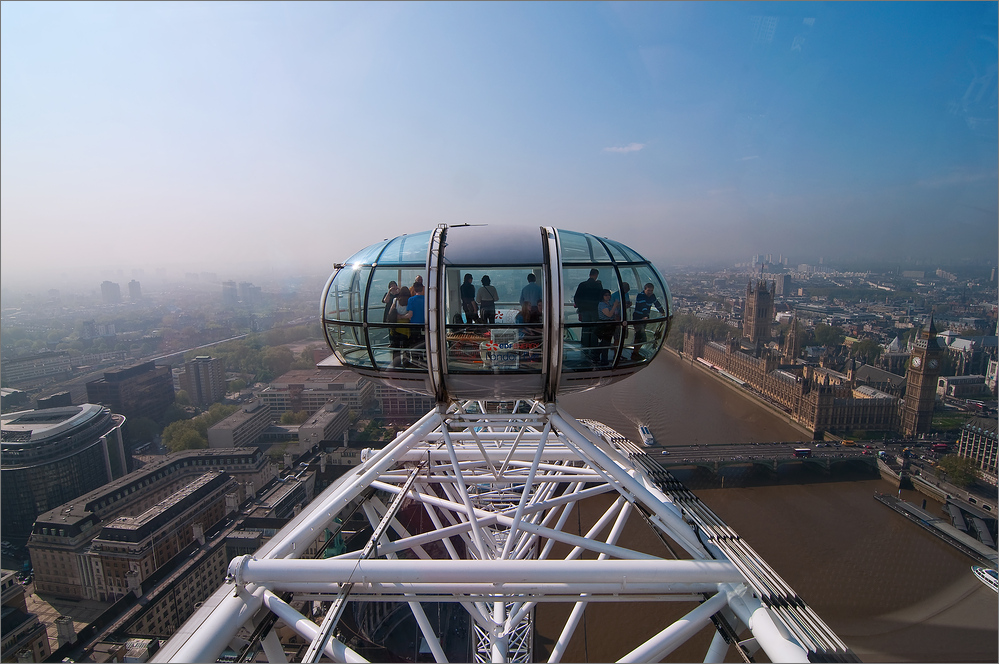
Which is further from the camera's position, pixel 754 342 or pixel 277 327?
pixel 277 327

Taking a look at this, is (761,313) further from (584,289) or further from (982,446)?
(584,289)

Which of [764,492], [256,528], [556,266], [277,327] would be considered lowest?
[764,492]

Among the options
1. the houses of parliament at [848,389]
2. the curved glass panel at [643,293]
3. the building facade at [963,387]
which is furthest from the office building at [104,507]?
the building facade at [963,387]

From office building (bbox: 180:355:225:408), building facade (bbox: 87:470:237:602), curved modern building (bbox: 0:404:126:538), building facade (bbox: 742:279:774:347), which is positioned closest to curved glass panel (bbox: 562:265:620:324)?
building facade (bbox: 87:470:237:602)

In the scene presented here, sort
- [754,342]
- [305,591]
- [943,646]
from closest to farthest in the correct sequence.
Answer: [305,591] < [943,646] < [754,342]

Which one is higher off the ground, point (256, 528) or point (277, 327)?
point (277, 327)

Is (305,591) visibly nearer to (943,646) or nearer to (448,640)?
(448,640)

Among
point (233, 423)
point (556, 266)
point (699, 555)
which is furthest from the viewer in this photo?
point (233, 423)

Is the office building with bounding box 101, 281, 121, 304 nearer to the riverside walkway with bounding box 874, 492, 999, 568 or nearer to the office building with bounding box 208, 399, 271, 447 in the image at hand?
the office building with bounding box 208, 399, 271, 447

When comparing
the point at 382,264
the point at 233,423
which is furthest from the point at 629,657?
the point at 233,423
